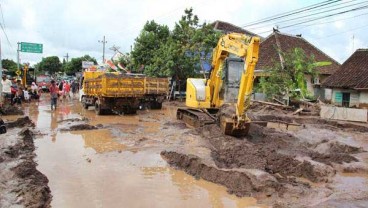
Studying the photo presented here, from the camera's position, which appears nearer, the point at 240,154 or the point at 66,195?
the point at 66,195

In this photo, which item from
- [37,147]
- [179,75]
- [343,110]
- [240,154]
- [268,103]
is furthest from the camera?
[179,75]

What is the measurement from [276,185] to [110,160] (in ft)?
14.8

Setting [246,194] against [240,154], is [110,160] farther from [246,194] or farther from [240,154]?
[246,194]

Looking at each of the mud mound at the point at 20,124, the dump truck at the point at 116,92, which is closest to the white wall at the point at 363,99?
the dump truck at the point at 116,92

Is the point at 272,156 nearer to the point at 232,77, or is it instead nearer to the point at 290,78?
the point at 232,77

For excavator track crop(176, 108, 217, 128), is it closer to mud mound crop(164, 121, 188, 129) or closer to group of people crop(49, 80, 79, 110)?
mud mound crop(164, 121, 188, 129)

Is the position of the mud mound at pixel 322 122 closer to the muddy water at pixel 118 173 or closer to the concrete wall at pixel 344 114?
the concrete wall at pixel 344 114

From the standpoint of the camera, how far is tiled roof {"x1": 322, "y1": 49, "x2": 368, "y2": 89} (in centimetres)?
2583

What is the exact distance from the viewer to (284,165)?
927 centimetres

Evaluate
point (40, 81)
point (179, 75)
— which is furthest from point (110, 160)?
point (40, 81)

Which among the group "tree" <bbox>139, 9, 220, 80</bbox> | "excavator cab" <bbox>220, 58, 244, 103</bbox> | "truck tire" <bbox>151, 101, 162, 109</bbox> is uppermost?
"tree" <bbox>139, 9, 220, 80</bbox>

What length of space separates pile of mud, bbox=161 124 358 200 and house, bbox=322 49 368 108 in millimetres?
14970

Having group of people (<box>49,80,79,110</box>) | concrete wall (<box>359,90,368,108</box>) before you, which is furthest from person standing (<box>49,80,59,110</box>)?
concrete wall (<box>359,90,368,108</box>)

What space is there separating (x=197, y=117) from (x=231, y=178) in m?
7.33
